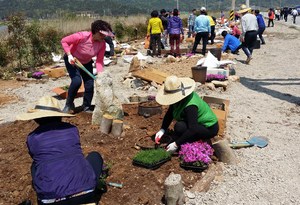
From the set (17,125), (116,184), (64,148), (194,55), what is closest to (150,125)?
(116,184)

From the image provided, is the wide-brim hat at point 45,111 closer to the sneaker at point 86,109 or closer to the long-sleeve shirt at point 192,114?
the long-sleeve shirt at point 192,114

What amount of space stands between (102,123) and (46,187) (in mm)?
2341

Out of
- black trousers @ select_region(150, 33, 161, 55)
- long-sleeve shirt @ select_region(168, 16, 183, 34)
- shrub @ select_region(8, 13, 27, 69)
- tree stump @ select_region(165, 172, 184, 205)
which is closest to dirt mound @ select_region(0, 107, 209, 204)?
tree stump @ select_region(165, 172, 184, 205)

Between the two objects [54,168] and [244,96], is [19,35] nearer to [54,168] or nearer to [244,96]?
[244,96]

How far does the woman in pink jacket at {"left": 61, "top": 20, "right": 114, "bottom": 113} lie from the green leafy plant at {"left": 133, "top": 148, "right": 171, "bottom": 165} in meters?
2.00

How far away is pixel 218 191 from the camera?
3.93 m

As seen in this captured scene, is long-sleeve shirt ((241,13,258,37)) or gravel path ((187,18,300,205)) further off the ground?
long-sleeve shirt ((241,13,258,37))

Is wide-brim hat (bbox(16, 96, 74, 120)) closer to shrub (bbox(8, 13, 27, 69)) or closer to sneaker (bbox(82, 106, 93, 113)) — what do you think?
sneaker (bbox(82, 106, 93, 113))

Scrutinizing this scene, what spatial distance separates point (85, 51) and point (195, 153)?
269 cm

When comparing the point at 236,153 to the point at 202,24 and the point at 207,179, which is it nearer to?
the point at 207,179

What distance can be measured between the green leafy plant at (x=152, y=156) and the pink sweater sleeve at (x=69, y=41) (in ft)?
7.20

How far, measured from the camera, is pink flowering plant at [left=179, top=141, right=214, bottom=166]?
4180 mm

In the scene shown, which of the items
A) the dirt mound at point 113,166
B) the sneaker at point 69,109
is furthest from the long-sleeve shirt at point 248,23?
the sneaker at point 69,109

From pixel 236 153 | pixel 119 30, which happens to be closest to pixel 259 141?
pixel 236 153
